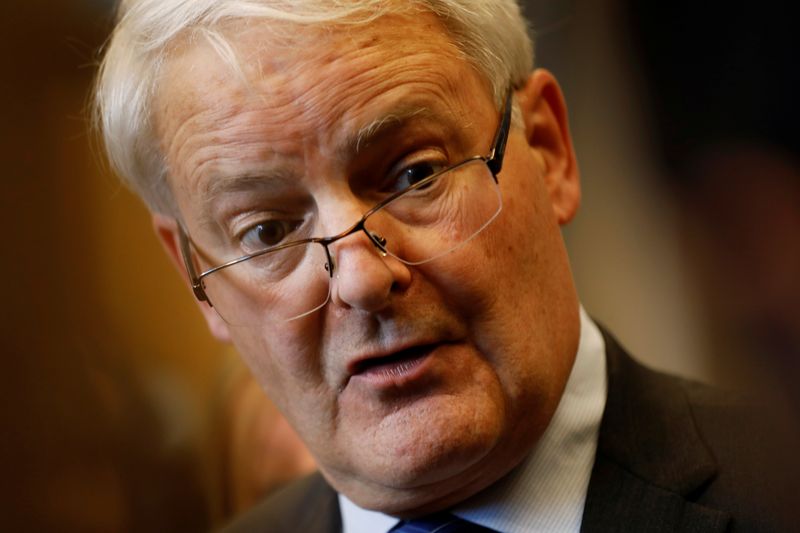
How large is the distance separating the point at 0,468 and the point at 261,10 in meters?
1.67

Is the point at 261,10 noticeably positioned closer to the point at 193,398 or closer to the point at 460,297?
the point at 460,297

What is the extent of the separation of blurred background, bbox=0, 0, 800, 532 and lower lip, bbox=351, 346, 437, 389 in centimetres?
40

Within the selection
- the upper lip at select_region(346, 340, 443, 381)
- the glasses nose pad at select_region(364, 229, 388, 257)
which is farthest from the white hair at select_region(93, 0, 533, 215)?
the upper lip at select_region(346, 340, 443, 381)

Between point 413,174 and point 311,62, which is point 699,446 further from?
point 311,62

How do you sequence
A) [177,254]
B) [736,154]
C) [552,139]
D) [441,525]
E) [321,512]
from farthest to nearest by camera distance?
[321,512] → [177,254] → [552,139] → [441,525] → [736,154]

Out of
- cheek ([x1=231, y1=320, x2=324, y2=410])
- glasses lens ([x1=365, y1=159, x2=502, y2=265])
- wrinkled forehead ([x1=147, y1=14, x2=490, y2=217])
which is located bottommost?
cheek ([x1=231, y1=320, x2=324, y2=410])

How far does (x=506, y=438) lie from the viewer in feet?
4.96

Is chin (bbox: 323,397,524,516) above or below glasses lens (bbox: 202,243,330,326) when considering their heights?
below

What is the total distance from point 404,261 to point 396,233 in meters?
0.05

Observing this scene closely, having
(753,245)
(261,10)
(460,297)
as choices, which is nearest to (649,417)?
(460,297)

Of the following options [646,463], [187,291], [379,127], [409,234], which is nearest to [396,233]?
[409,234]

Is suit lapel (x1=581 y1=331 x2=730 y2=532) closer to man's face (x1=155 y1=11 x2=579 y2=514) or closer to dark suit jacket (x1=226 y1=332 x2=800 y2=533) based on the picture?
dark suit jacket (x1=226 y1=332 x2=800 y2=533)

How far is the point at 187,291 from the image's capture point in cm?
347

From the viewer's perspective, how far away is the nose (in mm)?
1388
